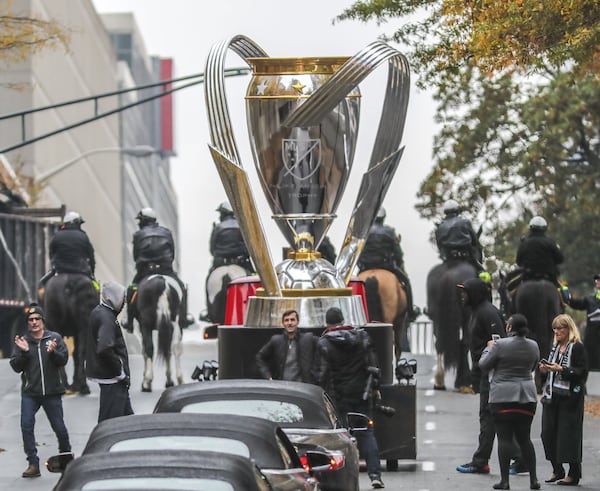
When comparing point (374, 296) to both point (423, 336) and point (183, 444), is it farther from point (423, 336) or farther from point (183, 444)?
point (423, 336)

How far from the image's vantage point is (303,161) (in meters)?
20.6

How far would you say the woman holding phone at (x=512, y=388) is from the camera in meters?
16.2

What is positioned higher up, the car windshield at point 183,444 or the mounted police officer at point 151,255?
the mounted police officer at point 151,255

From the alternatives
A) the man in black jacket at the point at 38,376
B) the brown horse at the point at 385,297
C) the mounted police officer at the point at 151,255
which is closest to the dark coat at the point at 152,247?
the mounted police officer at the point at 151,255

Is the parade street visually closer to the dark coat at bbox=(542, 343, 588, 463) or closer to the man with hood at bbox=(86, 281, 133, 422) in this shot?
the dark coat at bbox=(542, 343, 588, 463)

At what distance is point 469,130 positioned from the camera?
4178 centimetres

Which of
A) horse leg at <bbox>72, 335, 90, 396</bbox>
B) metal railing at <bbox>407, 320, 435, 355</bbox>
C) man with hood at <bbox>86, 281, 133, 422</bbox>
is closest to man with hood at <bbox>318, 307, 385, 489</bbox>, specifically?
man with hood at <bbox>86, 281, 133, 422</bbox>

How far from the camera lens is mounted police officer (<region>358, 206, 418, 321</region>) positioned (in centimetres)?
2695

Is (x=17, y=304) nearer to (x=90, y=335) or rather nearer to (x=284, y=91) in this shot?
(x=284, y=91)

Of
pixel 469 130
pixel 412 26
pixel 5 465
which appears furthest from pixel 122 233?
pixel 5 465

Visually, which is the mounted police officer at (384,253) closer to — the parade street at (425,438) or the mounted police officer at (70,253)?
the parade street at (425,438)

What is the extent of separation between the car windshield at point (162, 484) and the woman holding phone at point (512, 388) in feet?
25.0

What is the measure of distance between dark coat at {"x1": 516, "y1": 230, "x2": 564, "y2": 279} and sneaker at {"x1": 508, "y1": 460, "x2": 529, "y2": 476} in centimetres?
786

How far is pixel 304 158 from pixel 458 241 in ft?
19.7
